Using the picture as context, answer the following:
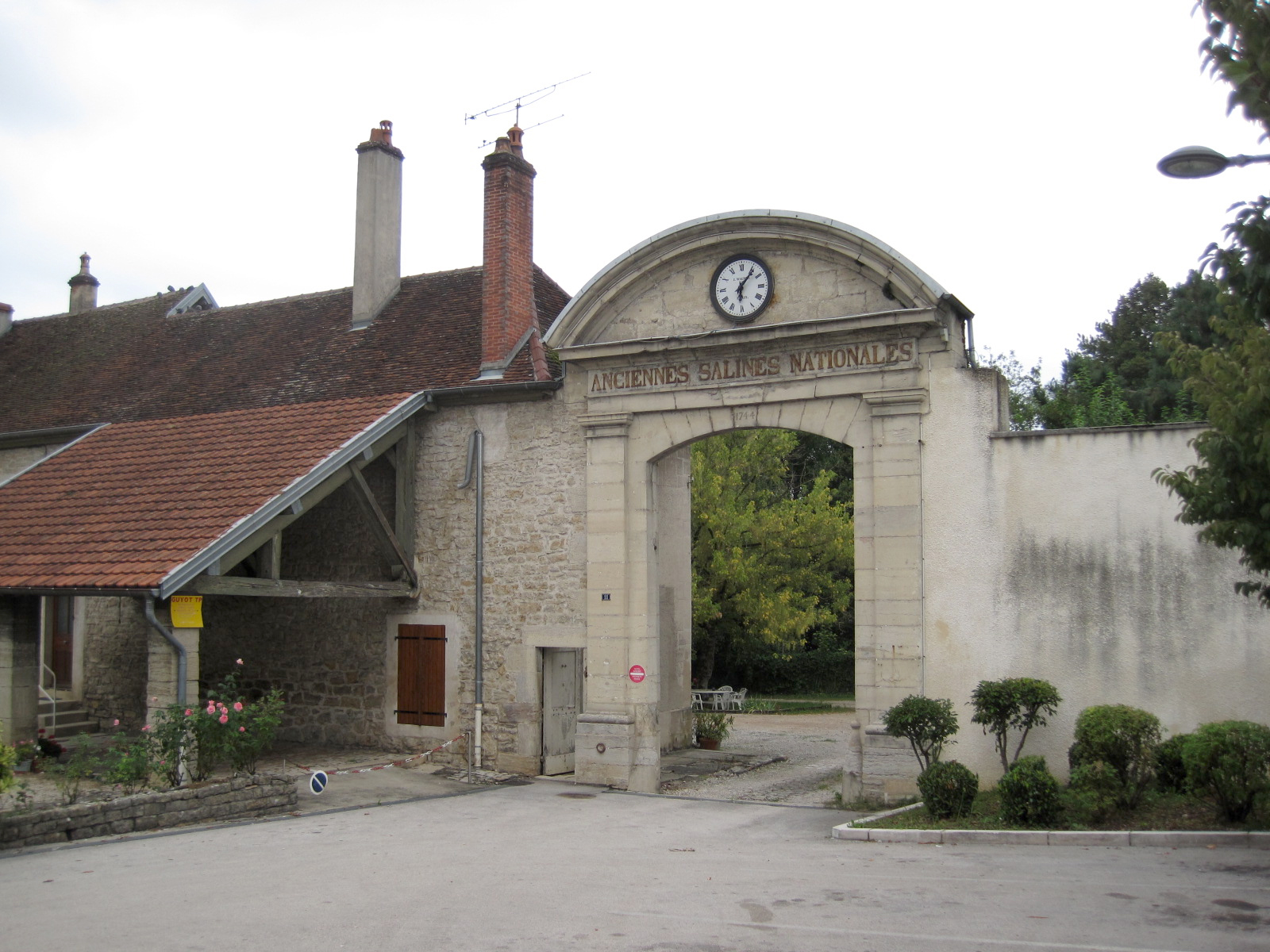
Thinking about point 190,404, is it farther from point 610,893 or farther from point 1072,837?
point 1072,837

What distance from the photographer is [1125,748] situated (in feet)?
30.6

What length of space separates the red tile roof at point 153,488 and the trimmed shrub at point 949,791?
725 cm

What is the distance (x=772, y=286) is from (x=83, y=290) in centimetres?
1778

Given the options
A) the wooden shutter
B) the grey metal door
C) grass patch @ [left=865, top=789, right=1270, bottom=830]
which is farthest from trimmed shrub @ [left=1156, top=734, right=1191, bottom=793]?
the wooden shutter

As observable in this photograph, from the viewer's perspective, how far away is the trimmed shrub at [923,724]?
1062 cm

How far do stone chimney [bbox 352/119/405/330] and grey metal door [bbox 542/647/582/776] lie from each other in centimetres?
630

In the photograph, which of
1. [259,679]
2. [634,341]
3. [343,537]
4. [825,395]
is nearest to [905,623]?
[825,395]

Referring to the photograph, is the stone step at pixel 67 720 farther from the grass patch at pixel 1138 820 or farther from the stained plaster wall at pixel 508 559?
the grass patch at pixel 1138 820

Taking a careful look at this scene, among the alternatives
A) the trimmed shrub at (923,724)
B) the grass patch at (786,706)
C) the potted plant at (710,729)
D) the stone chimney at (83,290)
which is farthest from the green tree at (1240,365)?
the stone chimney at (83,290)

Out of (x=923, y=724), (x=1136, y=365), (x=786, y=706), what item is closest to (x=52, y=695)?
(x=923, y=724)

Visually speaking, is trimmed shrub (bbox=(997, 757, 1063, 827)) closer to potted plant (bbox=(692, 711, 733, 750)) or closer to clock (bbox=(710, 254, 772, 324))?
clock (bbox=(710, 254, 772, 324))

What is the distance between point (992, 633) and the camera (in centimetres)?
1129

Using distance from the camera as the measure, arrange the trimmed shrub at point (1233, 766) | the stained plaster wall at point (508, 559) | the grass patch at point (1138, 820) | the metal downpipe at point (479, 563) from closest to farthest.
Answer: the trimmed shrub at point (1233, 766)
the grass patch at point (1138, 820)
the stained plaster wall at point (508, 559)
the metal downpipe at point (479, 563)

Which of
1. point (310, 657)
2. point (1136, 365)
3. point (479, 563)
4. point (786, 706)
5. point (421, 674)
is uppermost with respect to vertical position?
point (1136, 365)
